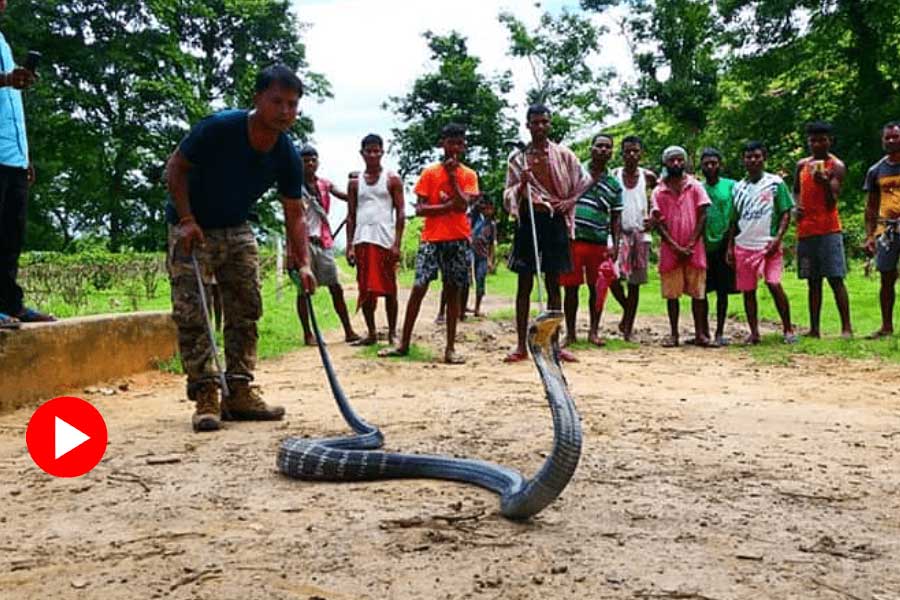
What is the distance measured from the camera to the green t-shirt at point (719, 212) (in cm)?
848

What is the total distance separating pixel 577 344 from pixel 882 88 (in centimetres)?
1192

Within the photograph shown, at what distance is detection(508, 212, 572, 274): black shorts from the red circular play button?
3337mm

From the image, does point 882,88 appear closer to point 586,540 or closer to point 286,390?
point 286,390

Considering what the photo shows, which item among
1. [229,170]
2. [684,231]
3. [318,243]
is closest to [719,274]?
[684,231]

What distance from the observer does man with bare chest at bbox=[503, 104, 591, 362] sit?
275 inches

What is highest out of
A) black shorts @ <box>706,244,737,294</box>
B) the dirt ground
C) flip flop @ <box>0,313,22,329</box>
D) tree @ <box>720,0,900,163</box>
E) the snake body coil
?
tree @ <box>720,0,900,163</box>

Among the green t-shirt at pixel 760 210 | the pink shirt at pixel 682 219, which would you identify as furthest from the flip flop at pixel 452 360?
the green t-shirt at pixel 760 210

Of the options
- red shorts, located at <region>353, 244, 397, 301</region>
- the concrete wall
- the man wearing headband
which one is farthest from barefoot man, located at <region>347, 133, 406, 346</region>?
the man wearing headband

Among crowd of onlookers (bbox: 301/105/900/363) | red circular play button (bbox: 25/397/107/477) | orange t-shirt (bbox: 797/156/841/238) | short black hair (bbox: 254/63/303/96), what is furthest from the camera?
orange t-shirt (bbox: 797/156/841/238)

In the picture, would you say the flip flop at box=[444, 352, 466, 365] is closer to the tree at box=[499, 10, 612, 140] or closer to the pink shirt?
the pink shirt

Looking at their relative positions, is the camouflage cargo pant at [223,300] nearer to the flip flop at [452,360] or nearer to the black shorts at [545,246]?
the flip flop at [452,360]

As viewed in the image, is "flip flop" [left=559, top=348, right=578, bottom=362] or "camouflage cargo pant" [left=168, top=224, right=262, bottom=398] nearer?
"camouflage cargo pant" [left=168, top=224, right=262, bottom=398]

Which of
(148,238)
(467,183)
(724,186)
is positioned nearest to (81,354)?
(467,183)

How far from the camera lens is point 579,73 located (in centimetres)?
3278
